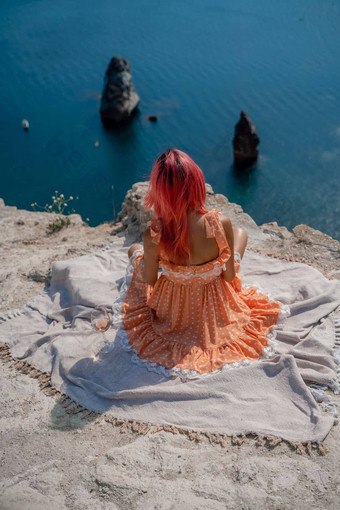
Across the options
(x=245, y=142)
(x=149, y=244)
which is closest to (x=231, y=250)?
(x=149, y=244)

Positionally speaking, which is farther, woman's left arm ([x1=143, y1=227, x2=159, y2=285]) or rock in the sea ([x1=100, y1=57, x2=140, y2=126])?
rock in the sea ([x1=100, y1=57, x2=140, y2=126])

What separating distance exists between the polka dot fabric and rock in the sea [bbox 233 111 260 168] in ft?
32.5

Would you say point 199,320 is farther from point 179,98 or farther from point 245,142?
point 179,98

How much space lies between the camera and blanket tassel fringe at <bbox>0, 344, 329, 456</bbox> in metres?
3.43

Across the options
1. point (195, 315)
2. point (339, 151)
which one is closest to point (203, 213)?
point (195, 315)

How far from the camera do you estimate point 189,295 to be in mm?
4293

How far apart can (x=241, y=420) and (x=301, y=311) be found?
1479mm

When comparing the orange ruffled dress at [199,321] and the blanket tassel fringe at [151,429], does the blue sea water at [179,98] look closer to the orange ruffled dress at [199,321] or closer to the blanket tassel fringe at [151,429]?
the orange ruffled dress at [199,321]

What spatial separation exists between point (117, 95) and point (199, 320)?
14.9 metres

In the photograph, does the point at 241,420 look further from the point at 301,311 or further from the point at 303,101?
the point at 303,101

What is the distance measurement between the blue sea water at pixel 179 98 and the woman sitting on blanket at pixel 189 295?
7433 millimetres

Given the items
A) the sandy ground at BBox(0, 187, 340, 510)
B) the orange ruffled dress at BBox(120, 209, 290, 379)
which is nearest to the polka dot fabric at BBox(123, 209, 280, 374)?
the orange ruffled dress at BBox(120, 209, 290, 379)

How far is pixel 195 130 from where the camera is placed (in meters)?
16.0

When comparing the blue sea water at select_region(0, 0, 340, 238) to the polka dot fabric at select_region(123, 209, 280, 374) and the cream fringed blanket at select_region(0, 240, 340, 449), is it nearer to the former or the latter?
the cream fringed blanket at select_region(0, 240, 340, 449)
